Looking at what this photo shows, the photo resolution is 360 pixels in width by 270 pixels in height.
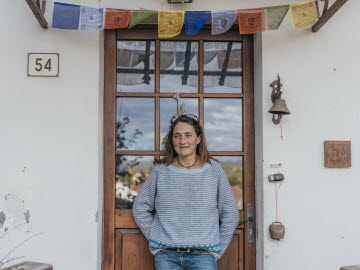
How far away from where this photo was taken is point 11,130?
3203mm

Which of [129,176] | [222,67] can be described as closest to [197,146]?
[129,176]

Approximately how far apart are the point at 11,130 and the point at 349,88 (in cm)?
261

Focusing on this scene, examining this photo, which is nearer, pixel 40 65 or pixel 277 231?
pixel 277 231

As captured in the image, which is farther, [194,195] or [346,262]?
[346,262]

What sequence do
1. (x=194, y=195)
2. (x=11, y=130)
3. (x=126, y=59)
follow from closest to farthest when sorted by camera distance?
(x=194, y=195) < (x=11, y=130) < (x=126, y=59)

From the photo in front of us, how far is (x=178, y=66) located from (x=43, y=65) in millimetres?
1058

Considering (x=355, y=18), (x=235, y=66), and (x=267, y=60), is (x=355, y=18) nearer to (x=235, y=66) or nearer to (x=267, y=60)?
(x=267, y=60)

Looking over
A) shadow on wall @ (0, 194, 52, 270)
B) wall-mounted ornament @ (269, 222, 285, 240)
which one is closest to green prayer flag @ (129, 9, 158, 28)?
shadow on wall @ (0, 194, 52, 270)

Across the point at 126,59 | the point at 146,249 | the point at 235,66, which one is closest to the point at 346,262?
the point at 146,249

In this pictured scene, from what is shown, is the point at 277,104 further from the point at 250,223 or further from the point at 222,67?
the point at 250,223

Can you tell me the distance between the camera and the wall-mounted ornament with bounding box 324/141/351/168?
321cm

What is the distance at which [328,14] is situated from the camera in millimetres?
2936

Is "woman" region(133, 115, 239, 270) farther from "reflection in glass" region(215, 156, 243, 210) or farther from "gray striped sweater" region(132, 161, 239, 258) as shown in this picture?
"reflection in glass" region(215, 156, 243, 210)

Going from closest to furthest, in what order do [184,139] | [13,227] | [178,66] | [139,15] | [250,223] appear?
[139,15] → [184,139] → [13,227] → [250,223] → [178,66]
